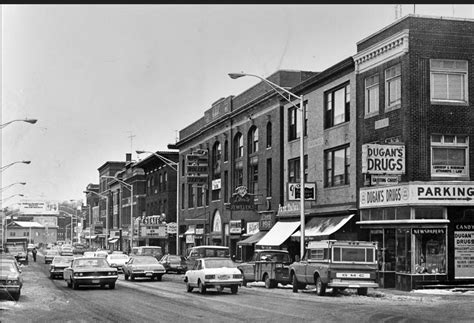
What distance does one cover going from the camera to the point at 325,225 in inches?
1494

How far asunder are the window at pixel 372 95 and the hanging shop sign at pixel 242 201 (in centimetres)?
1586

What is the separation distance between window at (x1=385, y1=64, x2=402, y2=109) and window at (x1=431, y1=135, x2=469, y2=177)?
7.92 ft

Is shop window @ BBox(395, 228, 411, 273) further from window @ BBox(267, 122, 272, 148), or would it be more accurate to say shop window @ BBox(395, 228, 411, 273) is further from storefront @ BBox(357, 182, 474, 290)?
window @ BBox(267, 122, 272, 148)

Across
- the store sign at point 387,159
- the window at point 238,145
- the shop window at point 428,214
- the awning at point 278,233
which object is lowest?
the awning at point 278,233

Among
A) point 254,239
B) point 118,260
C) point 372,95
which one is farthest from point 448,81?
point 118,260

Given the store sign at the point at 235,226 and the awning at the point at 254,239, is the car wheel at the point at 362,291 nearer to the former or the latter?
the awning at the point at 254,239

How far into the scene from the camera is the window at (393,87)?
32.2m

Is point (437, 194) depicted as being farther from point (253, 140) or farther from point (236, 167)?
point (236, 167)

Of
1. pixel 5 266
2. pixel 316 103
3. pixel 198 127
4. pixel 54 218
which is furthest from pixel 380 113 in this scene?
pixel 54 218

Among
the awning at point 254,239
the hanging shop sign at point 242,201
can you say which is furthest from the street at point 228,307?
the hanging shop sign at point 242,201

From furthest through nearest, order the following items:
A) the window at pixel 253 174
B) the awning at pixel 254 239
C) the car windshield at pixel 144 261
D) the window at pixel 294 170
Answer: the window at pixel 253 174, the awning at pixel 254 239, the window at pixel 294 170, the car windshield at pixel 144 261

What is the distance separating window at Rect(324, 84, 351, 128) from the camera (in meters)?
37.7

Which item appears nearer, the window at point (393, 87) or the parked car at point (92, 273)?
the parked car at point (92, 273)

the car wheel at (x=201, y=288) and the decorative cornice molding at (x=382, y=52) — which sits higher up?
the decorative cornice molding at (x=382, y=52)
